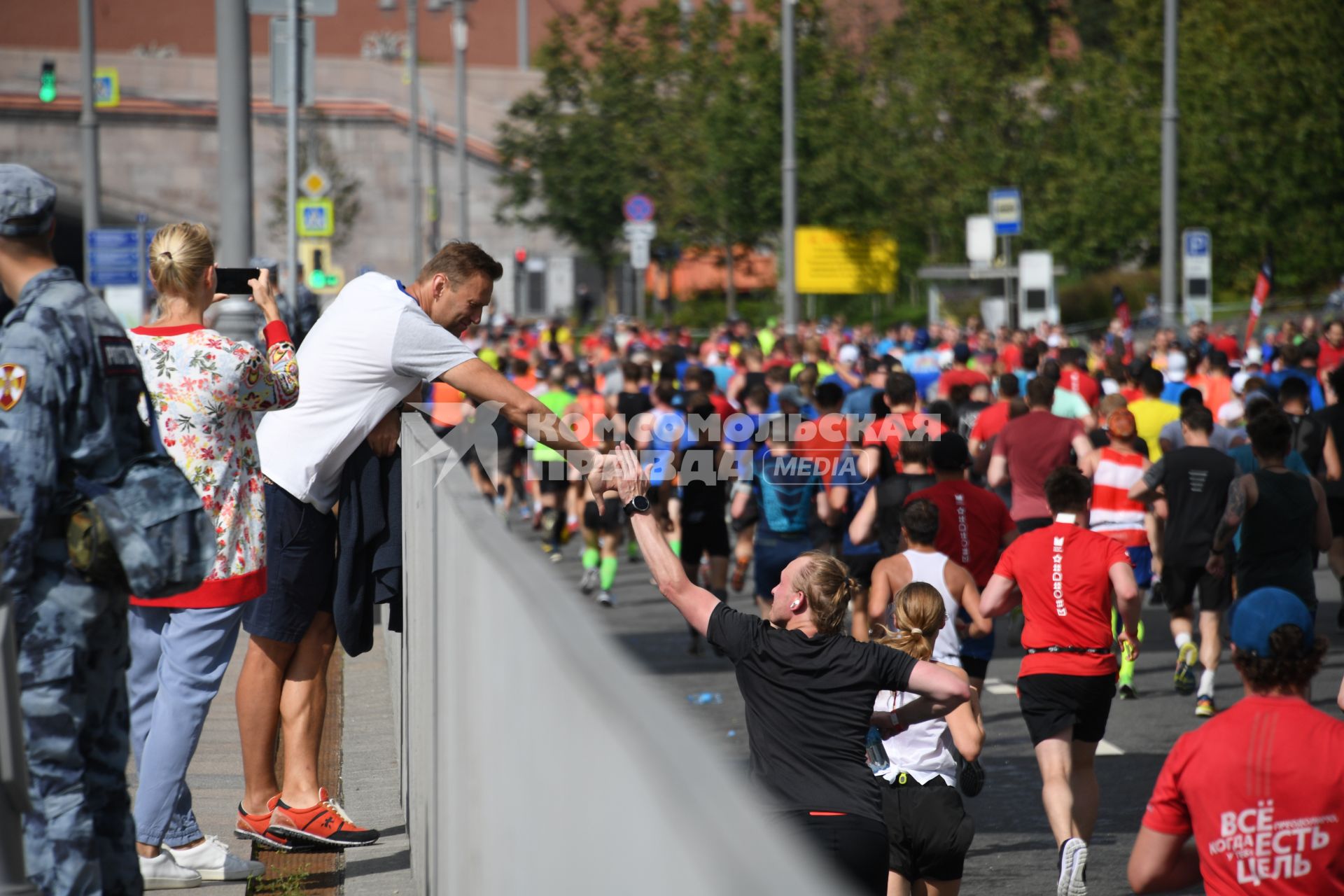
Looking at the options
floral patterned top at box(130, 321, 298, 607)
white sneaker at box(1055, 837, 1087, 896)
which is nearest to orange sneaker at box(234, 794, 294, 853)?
floral patterned top at box(130, 321, 298, 607)

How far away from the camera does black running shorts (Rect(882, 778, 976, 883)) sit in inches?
224

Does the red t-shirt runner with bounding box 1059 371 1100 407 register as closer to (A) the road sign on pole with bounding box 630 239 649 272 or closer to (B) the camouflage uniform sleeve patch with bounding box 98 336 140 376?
(B) the camouflage uniform sleeve patch with bounding box 98 336 140 376

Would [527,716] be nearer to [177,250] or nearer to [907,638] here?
[177,250]

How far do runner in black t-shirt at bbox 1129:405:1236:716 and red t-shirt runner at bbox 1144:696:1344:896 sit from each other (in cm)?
693

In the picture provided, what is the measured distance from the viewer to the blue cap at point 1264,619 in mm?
4359

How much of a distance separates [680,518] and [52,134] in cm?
5932

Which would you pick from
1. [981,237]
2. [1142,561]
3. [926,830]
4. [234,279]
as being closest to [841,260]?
[981,237]

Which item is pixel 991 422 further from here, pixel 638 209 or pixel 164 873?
pixel 638 209

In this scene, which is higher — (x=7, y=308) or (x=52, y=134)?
(x=52, y=134)

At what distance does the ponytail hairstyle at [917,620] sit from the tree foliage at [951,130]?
33.8 meters

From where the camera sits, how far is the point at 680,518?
13062 mm

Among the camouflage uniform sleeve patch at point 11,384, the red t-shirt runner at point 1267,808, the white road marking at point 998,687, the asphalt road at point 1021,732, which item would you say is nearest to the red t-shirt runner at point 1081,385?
the asphalt road at point 1021,732

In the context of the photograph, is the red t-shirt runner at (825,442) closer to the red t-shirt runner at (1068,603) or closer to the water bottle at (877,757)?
the red t-shirt runner at (1068,603)

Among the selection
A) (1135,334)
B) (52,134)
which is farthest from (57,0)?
(1135,334)
